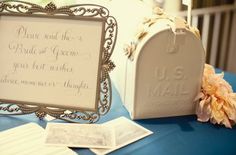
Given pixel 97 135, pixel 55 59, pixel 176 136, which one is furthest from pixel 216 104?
pixel 55 59

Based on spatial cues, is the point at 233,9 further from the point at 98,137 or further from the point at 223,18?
the point at 98,137

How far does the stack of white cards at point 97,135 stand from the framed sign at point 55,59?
0.14 ft

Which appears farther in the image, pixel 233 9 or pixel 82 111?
pixel 233 9

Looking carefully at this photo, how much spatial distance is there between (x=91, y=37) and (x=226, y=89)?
451 millimetres

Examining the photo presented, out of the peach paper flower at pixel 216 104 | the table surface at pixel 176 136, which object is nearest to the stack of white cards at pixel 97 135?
the table surface at pixel 176 136

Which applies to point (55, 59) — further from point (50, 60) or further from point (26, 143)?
point (26, 143)

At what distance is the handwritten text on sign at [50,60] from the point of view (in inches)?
38.4

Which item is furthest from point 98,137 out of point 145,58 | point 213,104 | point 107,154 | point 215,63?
point 215,63

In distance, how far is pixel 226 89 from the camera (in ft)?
3.51

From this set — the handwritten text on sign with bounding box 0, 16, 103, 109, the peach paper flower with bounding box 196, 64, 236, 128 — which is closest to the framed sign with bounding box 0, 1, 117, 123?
the handwritten text on sign with bounding box 0, 16, 103, 109

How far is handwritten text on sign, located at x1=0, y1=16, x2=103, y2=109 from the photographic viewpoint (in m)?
0.98

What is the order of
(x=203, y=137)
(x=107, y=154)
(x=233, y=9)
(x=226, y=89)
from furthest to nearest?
(x=233, y=9), (x=226, y=89), (x=203, y=137), (x=107, y=154)

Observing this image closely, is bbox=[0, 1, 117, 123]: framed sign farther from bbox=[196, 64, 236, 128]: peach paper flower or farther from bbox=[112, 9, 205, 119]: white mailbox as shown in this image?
bbox=[196, 64, 236, 128]: peach paper flower

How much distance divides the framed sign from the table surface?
0.06m
